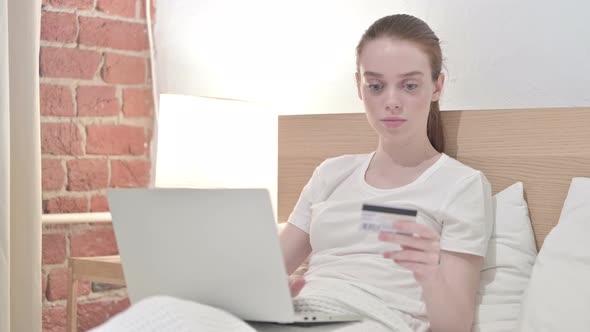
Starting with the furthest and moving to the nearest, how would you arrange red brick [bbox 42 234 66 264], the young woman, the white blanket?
red brick [bbox 42 234 66 264] → the young woman → the white blanket

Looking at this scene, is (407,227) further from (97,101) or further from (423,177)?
(97,101)

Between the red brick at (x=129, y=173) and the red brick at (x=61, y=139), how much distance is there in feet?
0.44

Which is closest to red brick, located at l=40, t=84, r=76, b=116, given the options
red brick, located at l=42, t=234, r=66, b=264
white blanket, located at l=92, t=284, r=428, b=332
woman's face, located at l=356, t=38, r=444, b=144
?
red brick, located at l=42, t=234, r=66, b=264

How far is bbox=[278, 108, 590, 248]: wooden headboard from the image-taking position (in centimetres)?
168

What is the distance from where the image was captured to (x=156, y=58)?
2.68 meters

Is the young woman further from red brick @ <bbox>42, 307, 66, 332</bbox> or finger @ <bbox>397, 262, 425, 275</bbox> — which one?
red brick @ <bbox>42, 307, 66, 332</bbox>

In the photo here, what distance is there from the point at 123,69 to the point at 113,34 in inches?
4.2

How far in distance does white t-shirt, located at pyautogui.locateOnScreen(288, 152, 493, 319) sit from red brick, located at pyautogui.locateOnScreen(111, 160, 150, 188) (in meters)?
0.95

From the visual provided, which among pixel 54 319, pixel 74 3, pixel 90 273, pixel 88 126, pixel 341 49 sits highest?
pixel 74 3

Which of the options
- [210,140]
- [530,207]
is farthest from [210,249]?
[210,140]

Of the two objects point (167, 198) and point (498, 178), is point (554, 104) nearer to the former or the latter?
point (498, 178)

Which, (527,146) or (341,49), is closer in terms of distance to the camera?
(527,146)

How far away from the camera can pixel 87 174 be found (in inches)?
97.3

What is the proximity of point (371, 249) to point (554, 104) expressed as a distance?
0.53 m
